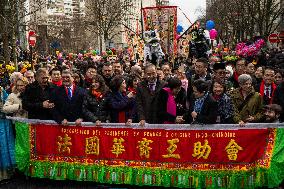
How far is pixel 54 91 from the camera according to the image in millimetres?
7398

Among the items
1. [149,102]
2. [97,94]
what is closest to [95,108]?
[97,94]

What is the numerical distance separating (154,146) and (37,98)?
89.7 inches

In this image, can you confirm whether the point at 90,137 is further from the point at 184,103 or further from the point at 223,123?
the point at 223,123

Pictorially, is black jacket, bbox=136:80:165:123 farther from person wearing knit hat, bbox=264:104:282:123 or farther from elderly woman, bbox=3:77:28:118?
elderly woman, bbox=3:77:28:118

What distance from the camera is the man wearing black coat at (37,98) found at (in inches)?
299

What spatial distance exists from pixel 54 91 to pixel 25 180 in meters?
1.71

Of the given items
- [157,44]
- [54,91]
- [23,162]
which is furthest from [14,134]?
[157,44]

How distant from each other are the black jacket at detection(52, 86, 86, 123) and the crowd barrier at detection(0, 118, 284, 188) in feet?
0.60

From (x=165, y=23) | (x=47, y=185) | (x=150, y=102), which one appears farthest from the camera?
(x=165, y=23)

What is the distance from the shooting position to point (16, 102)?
7871mm

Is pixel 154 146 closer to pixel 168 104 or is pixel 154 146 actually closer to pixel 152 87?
pixel 168 104

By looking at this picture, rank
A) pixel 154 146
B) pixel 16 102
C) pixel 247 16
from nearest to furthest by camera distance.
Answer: pixel 154 146 < pixel 16 102 < pixel 247 16

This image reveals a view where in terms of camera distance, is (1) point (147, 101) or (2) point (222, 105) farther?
(1) point (147, 101)

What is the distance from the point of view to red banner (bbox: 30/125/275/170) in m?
6.52
